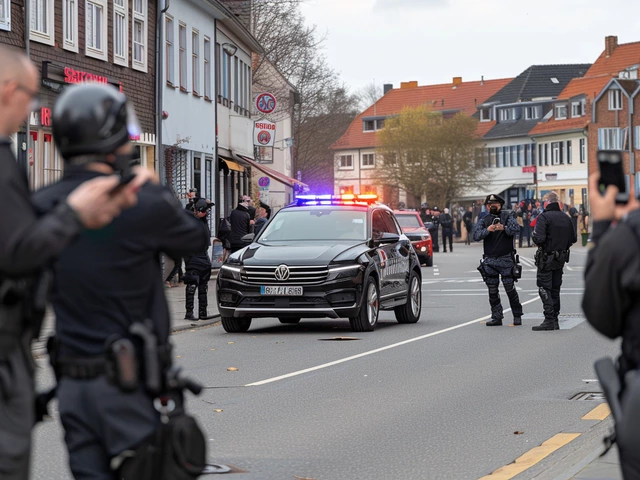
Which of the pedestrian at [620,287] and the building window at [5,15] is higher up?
the building window at [5,15]

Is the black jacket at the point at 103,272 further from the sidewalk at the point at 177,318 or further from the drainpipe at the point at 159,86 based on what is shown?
the drainpipe at the point at 159,86

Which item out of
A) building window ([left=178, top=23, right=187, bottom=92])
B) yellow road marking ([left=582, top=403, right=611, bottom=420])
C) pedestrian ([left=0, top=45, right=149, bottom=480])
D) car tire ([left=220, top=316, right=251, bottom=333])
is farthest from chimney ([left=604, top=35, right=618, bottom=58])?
pedestrian ([left=0, top=45, right=149, bottom=480])

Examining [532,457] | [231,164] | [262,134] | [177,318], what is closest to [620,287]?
[532,457]

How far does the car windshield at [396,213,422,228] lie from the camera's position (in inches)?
1640

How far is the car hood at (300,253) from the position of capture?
17250 mm

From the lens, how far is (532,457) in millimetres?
8258

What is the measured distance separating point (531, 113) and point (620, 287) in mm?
110545

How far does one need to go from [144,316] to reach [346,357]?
10115mm

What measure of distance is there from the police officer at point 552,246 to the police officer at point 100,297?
47.2 feet

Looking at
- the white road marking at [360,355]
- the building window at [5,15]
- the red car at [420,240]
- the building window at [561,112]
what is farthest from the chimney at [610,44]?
the white road marking at [360,355]

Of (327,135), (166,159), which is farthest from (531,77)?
(166,159)

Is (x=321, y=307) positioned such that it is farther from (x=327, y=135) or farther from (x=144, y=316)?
(x=327, y=135)

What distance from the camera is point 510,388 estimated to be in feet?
38.3

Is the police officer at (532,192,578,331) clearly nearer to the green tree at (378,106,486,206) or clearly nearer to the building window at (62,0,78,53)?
the building window at (62,0,78,53)
